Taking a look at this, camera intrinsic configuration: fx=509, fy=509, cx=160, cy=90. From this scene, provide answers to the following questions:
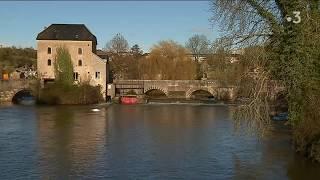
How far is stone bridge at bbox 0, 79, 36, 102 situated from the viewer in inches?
2228

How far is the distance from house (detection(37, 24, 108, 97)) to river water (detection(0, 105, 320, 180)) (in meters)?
26.2

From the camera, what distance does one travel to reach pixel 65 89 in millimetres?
54000

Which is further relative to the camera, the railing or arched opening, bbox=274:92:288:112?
the railing

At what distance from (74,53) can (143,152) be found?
40.0 metres

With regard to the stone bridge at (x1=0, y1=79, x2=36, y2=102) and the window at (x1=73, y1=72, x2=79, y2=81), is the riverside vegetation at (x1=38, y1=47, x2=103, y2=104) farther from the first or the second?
the stone bridge at (x1=0, y1=79, x2=36, y2=102)

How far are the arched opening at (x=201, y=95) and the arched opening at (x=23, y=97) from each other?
19736 mm

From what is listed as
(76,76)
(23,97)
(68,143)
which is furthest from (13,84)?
(68,143)

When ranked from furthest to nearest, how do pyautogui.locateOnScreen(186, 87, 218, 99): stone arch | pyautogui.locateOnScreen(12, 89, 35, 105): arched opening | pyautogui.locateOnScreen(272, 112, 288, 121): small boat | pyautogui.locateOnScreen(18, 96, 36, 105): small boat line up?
pyautogui.locateOnScreen(186, 87, 218, 99): stone arch
pyautogui.locateOnScreen(12, 89, 35, 105): arched opening
pyautogui.locateOnScreen(18, 96, 36, 105): small boat
pyautogui.locateOnScreen(272, 112, 288, 121): small boat

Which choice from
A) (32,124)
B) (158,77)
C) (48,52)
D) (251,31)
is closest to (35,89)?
(48,52)

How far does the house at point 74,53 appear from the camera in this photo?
58688mm

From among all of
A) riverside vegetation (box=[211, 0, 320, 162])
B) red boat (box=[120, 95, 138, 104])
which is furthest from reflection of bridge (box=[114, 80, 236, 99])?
riverside vegetation (box=[211, 0, 320, 162])

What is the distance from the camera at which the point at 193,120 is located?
36.1 meters

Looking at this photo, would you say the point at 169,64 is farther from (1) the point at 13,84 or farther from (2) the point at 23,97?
(1) the point at 13,84

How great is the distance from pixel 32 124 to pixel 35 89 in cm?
2422
